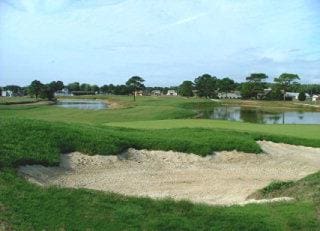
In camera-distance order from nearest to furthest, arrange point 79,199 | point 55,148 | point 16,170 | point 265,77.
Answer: point 79,199 < point 16,170 < point 55,148 < point 265,77

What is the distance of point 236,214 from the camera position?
1191 cm

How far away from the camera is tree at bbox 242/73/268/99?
168 metres

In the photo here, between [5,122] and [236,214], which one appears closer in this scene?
[236,214]

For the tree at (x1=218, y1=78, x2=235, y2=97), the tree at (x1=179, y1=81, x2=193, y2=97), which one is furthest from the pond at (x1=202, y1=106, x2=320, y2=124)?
the tree at (x1=179, y1=81, x2=193, y2=97)

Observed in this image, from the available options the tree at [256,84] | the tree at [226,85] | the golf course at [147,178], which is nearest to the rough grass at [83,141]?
the golf course at [147,178]

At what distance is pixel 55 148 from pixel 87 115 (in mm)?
38874

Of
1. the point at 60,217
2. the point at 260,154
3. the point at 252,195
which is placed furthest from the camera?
the point at 260,154

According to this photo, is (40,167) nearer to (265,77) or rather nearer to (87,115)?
(87,115)

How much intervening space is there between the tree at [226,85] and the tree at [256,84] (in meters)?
9.71

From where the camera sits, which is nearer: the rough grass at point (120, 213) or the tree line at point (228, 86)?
the rough grass at point (120, 213)

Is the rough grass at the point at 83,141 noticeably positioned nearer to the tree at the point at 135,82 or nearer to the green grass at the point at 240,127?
the green grass at the point at 240,127

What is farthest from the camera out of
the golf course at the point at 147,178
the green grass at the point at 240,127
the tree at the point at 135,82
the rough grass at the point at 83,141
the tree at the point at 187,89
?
the tree at the point at 187,89

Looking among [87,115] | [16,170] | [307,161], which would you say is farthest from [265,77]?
[16,170]

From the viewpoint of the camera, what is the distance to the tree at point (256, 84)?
168 m
